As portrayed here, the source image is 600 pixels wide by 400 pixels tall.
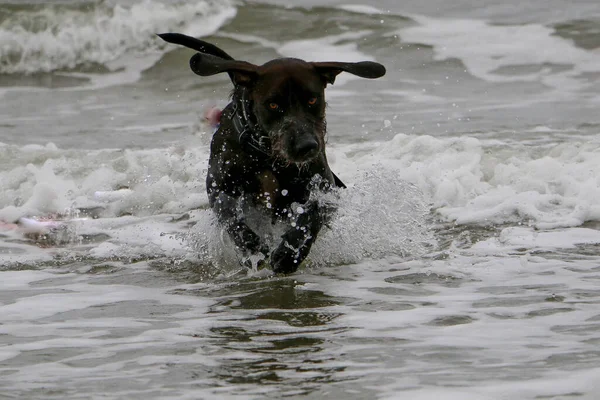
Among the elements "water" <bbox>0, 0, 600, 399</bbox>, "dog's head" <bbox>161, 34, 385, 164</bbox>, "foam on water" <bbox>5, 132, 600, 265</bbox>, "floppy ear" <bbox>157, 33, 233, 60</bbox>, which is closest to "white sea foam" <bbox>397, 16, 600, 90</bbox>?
"water" <bbox>0, 0, 600, 399</bbox>

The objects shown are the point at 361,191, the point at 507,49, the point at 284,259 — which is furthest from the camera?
the point at 507,49

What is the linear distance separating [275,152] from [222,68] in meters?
0.54

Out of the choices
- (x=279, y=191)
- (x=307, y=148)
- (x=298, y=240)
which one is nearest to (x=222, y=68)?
(x=307, y=148)

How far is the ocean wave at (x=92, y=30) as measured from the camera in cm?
1625

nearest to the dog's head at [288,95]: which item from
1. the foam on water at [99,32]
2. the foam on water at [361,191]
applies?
the foam on water at [361,191]

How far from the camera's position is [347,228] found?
636cm

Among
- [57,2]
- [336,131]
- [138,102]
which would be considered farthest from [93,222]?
[57,2]

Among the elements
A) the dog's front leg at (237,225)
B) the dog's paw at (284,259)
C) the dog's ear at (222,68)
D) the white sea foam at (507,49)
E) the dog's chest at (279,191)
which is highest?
the white sea foam at (507,49)

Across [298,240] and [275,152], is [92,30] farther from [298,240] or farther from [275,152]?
[298,240]

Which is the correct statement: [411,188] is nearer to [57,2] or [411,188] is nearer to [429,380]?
[429,380]

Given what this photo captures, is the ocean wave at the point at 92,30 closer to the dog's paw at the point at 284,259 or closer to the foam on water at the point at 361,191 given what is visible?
the foam on water at the point at 361,191

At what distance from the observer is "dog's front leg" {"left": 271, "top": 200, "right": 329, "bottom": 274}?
19.0 feet

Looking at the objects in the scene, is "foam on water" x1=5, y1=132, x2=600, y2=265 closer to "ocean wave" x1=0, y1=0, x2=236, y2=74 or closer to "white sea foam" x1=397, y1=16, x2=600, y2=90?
"white sea foam" x1=397, y1=16, x2=600, y2=90

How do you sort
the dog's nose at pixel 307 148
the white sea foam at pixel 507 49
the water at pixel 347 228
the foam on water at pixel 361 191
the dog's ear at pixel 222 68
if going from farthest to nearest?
the white sea foam at pixel 507 49, the foam on water at pixel 361 191, the dog's ear at pixel 222 68, the dog's nose at pixel 307 148, the water at pixel 347 228
